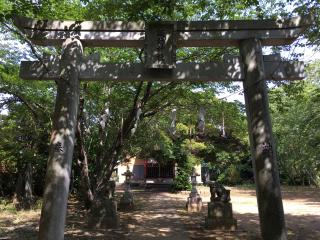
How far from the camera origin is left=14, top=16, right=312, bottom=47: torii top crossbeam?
21.3 feet

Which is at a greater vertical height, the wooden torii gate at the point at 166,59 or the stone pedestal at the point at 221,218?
the wooden torii gate at the point at 166,59

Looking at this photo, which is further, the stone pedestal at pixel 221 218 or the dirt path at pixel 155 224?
the stone pedestal at pixel 221 218

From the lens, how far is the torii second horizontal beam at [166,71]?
6469 mm

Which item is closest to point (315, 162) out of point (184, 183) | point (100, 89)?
point (184, 183)

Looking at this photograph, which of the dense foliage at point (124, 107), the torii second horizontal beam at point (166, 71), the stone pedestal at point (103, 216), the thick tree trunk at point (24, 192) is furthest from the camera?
the thick tree trunk at point (24, 192)

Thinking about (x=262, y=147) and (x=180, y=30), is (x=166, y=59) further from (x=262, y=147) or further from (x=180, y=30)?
(x=262, y=147)

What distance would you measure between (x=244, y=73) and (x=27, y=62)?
4156 millimetres

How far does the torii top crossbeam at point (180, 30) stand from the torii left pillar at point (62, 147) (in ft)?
0.95

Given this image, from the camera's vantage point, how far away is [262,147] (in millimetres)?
6047

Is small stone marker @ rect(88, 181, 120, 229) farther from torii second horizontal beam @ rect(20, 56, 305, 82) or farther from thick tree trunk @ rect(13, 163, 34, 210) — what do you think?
torii second horizontal beam @ rect(20, 56, 305, 82)

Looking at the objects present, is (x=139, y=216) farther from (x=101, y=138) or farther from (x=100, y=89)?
(x=100, y=89)

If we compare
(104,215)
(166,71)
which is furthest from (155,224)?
(166,71)

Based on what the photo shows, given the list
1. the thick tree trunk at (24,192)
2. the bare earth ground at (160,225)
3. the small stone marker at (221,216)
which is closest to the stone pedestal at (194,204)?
the bare earth ground at (160,225)

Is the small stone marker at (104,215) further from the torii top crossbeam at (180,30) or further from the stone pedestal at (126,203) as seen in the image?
the torii top crossbeam at (180,30)
